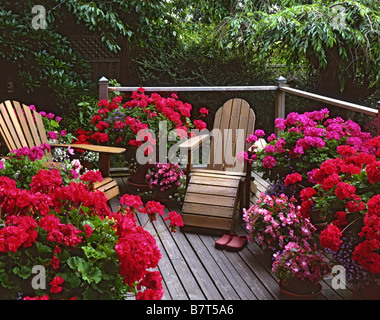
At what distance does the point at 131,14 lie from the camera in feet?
20.6

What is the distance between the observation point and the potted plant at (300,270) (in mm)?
2812

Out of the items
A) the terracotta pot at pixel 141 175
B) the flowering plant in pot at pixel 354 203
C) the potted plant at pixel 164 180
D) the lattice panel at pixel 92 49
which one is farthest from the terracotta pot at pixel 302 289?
the lattice panel at pixel 92 49

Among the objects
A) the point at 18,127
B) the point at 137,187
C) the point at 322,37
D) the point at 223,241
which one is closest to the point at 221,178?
the point at 223,241

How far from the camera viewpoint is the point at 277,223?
10.3 ft

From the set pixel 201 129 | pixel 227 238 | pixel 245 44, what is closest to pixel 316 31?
pixel 245 44

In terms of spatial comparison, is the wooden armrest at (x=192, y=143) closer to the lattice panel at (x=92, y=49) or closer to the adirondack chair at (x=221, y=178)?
the adirondack chair at (x=221, y=178)

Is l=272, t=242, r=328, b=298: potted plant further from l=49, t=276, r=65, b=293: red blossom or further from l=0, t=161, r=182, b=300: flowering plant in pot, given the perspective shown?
l=49, t=276, r=65, b=293: red blossom

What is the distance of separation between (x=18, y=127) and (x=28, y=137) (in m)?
0.11

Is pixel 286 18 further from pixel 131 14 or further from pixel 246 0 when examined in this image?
pixel 131 14

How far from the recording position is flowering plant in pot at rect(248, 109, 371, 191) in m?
3.58

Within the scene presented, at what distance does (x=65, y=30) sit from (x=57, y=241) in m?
4.83

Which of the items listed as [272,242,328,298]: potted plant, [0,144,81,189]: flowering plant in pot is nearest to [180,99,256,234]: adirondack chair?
[272,242,328,298]: potted plant

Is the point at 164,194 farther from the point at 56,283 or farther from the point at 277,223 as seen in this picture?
the point at 56,283

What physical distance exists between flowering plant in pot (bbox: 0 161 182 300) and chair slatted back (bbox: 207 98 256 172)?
2468 millimetres
